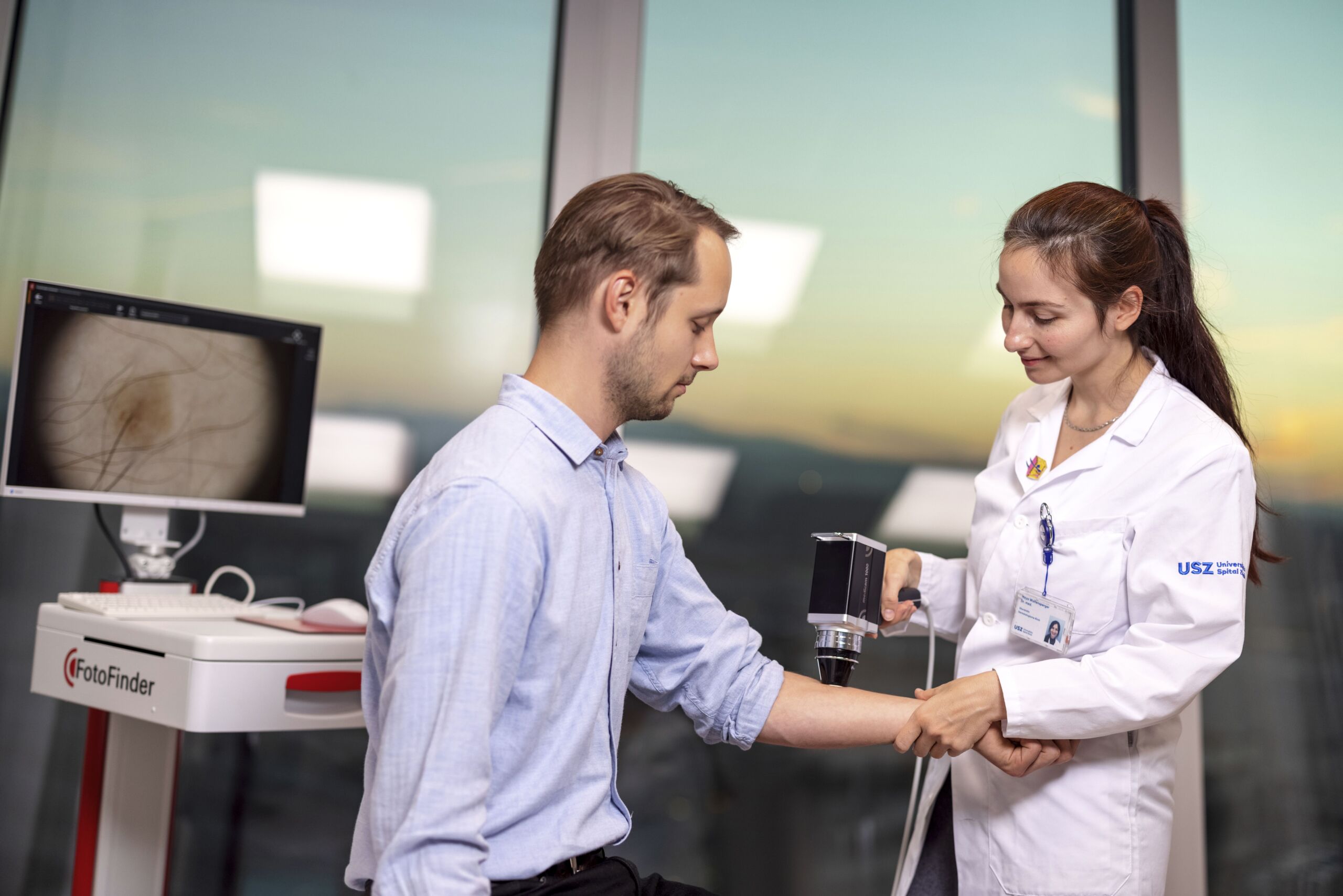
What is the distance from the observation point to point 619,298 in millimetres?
1119

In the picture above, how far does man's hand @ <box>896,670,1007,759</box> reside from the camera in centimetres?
129

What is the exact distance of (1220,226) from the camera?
98.8 inches

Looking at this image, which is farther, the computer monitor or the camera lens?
the computer monitor

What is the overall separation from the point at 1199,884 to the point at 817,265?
160 cm

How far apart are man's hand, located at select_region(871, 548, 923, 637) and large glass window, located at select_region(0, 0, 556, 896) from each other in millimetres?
1107

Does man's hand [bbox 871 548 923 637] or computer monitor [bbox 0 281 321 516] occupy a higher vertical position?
computer monitor [bbox 0 281 321 516]

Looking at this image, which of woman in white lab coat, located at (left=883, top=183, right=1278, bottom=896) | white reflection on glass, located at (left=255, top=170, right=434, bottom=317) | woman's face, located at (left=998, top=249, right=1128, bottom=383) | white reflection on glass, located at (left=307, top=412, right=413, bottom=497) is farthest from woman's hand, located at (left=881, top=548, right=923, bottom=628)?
white reflection on glass, located at (left=255, top=170, right=434, bottom=317)

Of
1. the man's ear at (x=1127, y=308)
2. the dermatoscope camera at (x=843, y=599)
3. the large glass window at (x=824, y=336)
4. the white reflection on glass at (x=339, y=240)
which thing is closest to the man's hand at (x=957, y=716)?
the dermatoscope camera at (x=843, y=599)

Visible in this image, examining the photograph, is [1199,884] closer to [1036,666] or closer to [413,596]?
[1036,666]

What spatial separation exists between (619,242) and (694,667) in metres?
0.56

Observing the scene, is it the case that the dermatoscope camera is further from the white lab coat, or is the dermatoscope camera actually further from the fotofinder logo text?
the fotofinder logo text

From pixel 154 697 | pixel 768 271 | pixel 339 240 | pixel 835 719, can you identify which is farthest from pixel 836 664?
pixel 339 240

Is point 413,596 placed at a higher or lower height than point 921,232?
lower

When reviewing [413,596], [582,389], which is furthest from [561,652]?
[582,389]
